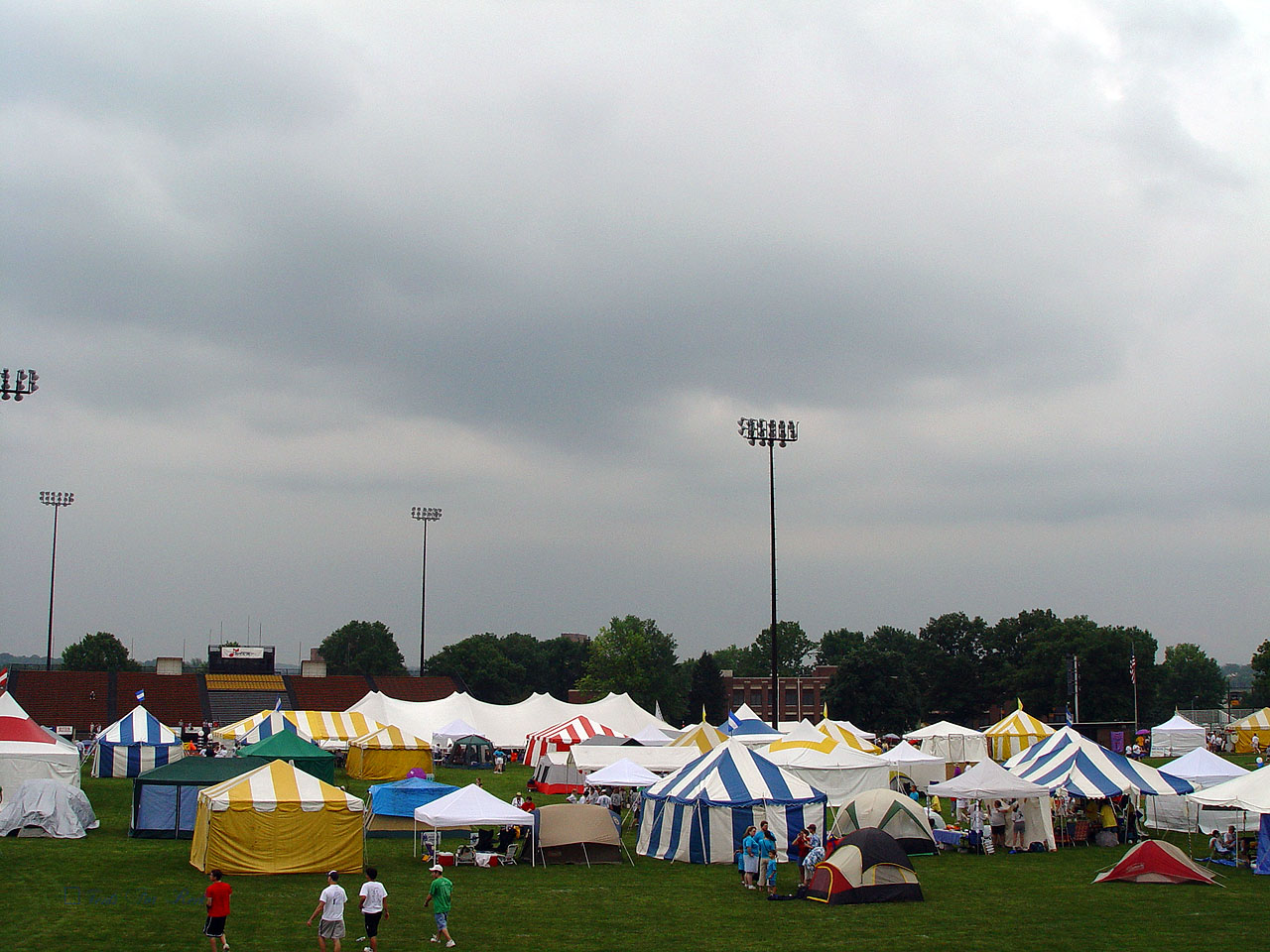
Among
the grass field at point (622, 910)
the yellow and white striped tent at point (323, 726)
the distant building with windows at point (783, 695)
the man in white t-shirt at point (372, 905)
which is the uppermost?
the man in white t-shirt at point (372, 905)

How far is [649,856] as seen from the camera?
76.1 feet

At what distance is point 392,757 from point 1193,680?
11580cm

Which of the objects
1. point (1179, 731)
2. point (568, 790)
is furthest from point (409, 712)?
point (1179, 731)

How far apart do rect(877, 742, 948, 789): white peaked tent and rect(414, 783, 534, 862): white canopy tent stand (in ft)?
49.6

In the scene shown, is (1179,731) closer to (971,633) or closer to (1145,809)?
(1145,809)

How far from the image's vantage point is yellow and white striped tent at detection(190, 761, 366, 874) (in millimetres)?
19516

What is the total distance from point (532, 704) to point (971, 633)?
4753cm

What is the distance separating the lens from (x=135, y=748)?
3934cm

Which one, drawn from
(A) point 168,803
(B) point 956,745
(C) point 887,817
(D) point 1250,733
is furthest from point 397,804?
(D) point 1250,733

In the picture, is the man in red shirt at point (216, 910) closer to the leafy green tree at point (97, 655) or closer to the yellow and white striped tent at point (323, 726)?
the yellow and white striped tent at point (323, 726)

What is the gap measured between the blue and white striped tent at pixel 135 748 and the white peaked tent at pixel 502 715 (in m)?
10.0

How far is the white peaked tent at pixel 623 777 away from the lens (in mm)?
30392

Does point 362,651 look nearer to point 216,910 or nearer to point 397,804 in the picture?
point 397,804

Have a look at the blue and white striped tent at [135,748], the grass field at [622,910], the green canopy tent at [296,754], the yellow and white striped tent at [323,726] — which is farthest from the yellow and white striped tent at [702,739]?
the blue and white striped tent at [135,748]
